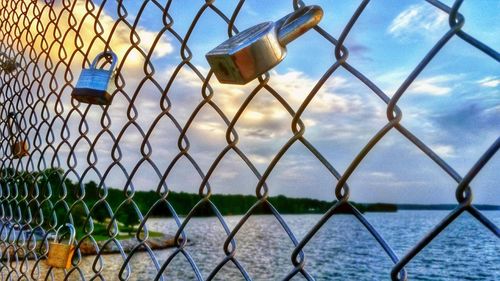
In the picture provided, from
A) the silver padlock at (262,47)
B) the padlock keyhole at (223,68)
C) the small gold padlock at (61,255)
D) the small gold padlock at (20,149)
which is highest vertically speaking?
the silver padlock at (262,47)

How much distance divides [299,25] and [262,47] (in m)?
0.07

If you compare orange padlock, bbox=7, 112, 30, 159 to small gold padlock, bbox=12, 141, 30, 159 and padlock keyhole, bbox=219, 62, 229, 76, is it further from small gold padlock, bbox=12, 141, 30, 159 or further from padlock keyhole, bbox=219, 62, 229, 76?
padlock keyhole, bbox=219, 62, 229, 76

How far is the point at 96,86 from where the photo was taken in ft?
4.33

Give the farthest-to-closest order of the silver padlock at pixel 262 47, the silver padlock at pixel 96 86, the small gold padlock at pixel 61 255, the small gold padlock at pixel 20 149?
the small gold padlock at pixel 20 149, the small gold padlock at pixel 61 255, the silver padlock at pixel 96 86, the silver padlock at pixel 262 47

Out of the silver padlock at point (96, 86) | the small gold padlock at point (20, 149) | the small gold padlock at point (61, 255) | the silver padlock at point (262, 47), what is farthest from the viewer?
the small gold padlock at point (20, 149)

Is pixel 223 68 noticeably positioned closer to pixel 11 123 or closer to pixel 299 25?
pixel 299 25

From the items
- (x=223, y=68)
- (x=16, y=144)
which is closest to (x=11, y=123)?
(x=16, y=144)

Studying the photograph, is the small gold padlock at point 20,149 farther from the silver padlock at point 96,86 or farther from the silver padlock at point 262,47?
the silver padlock at point 262,47

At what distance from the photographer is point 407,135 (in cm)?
58

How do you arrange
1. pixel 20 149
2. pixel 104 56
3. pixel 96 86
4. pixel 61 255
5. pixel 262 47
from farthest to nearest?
1. pixel 20 149
2. pixel 61 255
3. pixel 104 56
4. pixel 96 86
5. pixel 262 47

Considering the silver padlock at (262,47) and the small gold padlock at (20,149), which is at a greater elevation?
the silver padlock at (262,47)

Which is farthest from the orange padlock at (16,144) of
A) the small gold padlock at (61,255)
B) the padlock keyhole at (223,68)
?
the padlock keyhole at (223,68)

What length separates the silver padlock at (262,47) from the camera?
2.29ft

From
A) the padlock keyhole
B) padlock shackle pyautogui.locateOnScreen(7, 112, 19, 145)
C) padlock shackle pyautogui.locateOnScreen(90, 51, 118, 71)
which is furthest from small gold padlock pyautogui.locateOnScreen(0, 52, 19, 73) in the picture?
the padlock keyhole
